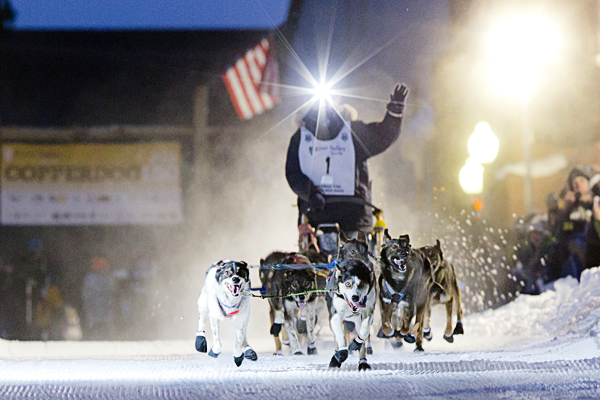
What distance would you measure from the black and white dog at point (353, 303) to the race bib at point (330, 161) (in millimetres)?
2423

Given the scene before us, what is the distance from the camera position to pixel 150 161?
530 inches

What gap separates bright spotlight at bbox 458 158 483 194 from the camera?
10.8 m

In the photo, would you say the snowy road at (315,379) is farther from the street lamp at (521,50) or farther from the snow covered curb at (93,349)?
the street lamp at (521,50)

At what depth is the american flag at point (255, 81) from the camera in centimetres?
1295

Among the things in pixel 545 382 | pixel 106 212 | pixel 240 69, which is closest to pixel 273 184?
pixel 240 69

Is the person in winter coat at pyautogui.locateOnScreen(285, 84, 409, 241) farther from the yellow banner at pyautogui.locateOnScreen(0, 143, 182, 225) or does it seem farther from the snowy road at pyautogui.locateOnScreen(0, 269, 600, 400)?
the yellow banner at pyautogui.locateOnScreen(0, 143, 182, 225)

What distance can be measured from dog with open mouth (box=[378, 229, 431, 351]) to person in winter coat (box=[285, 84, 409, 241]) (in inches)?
64.8

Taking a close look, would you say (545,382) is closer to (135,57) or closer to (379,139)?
(379,139)

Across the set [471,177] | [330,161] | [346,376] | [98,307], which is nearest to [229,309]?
[346,376]

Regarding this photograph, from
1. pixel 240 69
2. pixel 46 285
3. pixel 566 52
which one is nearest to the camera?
pixel 566 52

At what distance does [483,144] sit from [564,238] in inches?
96.6

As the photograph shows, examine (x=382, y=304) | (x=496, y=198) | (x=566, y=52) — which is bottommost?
(x=382, y=304)

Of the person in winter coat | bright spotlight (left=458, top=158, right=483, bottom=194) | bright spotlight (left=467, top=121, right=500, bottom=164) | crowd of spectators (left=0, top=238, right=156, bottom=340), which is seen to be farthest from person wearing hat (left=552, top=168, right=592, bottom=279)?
crowd of spectators (left=0, top=238, right=156, bottom=340)

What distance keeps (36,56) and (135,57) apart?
1.97m
